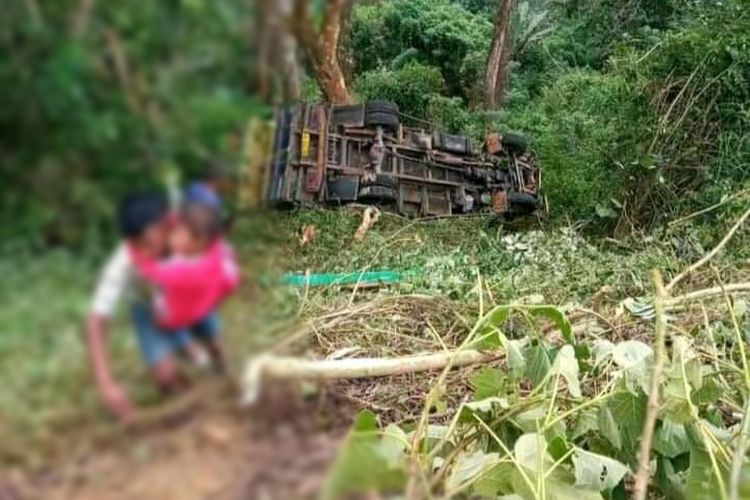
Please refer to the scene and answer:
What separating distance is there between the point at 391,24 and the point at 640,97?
9.22ft

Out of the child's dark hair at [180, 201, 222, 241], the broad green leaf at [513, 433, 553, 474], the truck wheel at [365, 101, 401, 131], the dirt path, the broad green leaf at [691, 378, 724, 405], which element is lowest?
the broad green leaf at [513, 433, 553, 474]

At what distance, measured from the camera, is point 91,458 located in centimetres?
21

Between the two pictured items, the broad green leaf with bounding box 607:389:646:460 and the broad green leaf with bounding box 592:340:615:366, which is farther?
the broad green leaf with bounding box 592:340:615:366

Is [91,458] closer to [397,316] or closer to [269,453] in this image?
[269,453]

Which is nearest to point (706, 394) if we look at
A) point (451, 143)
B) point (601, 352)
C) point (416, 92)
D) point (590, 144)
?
point (601, 352)

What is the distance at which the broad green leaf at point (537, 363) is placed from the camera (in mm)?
1013

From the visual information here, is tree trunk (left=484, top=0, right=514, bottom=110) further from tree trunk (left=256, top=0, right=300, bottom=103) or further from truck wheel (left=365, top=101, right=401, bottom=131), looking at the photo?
tree trunk (left=256, top=0, right=300, bottom=103)

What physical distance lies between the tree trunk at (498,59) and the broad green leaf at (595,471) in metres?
6.87

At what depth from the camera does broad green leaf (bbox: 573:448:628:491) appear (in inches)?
32.9

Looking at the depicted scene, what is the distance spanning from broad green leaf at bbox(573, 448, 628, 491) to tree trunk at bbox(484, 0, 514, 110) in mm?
6866

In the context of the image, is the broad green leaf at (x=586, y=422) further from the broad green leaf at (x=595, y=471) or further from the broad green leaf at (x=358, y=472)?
the broad green leaf at (x=358, y=472)

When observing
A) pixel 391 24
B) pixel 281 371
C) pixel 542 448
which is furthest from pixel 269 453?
pixel 391 24

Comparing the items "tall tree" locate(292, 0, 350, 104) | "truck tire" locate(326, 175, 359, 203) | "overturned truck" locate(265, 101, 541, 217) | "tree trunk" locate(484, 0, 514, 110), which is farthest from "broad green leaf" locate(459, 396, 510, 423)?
"tree trunk" locate(484, 0, 514, 110)

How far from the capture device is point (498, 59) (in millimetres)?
8117
